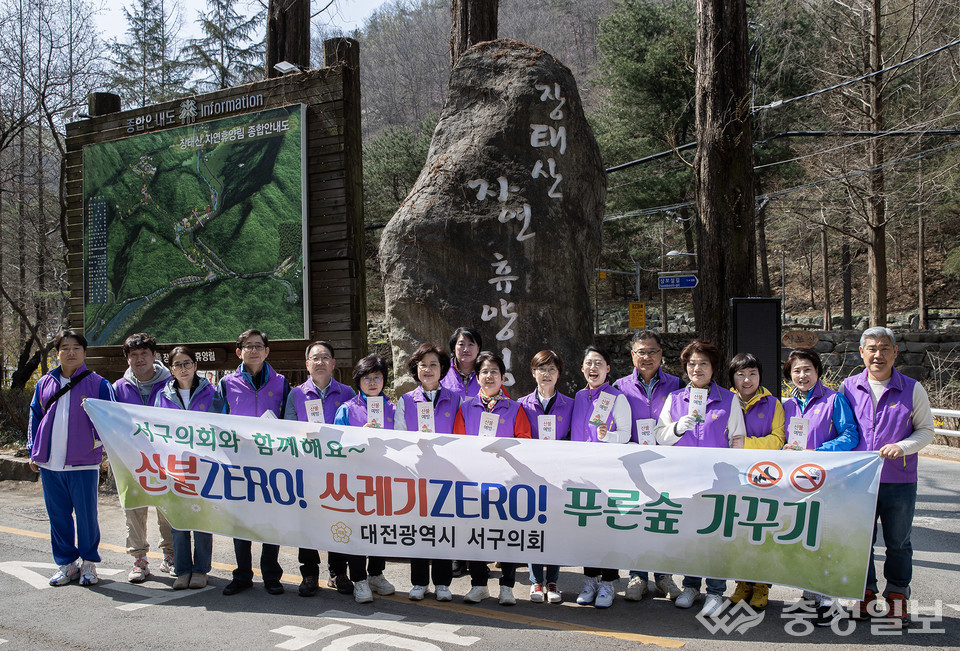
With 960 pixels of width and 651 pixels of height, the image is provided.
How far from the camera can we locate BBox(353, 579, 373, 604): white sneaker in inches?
188

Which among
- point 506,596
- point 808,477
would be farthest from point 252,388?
Result: point 808,477

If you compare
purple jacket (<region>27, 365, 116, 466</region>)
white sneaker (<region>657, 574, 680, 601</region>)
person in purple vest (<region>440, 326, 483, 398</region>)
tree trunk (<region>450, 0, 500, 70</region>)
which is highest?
tree trunk (<region>450, 0, 500, 70</region>)

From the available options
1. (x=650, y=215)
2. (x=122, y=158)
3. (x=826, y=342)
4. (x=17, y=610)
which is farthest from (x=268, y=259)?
(x=650, y=215)

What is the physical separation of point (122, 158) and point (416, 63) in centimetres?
3809

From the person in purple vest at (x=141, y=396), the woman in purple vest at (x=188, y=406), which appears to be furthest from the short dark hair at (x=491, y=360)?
the person in purple vest at (x=141, y=396)

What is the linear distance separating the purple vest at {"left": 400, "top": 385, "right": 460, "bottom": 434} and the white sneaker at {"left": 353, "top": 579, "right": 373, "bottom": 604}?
3.52 feet

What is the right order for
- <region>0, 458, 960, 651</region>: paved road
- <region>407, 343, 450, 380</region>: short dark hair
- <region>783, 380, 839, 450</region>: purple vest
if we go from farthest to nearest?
<region>407, 343, 450, 380</region>: short dark hair < <region>783, 380, 839, 450</region>: purple vest < <region>0, 458, 960, 651</region>: paved road

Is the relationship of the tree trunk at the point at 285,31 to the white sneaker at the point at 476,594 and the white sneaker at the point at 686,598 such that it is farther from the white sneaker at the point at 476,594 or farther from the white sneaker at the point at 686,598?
the white sneaker at the point at 686,598

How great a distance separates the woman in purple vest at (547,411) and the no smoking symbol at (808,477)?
1435mm

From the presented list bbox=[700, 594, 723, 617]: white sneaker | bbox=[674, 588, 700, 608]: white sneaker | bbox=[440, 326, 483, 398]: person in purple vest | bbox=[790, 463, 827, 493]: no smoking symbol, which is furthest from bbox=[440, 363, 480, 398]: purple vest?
bbox=[790, 463, 827, 493]: no smoking symbol

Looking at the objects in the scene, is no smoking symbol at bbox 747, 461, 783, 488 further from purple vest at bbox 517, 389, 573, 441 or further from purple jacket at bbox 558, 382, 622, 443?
purple vest at bbox 517, 389, 573, 441

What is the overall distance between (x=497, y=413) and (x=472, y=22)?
6.40 metres

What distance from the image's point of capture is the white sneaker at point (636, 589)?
4.75 metres

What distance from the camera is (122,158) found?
943cm
